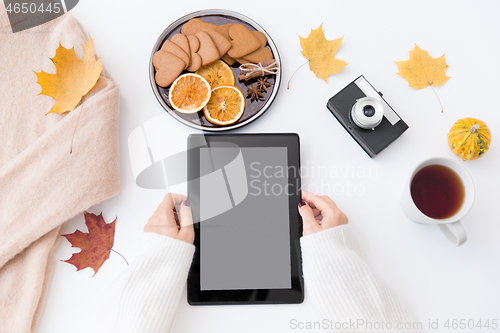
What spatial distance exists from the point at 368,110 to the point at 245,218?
0.37m

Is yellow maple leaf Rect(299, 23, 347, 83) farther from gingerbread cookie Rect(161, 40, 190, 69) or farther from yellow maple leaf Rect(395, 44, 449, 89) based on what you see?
gingerbread cookie Rect(161, 40, 190, 69)

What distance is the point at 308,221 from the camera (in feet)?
2.29

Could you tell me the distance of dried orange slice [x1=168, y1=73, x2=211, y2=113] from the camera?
69cm

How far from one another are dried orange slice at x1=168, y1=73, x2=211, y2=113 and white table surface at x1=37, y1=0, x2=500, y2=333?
65mm

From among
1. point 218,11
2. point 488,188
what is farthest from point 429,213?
point 218,11

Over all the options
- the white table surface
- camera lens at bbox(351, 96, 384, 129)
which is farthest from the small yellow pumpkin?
camera lens at bbox(351, 96, 384, 129)

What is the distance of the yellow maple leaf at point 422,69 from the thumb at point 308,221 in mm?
414

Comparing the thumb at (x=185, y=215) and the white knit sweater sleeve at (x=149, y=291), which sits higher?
the thumb at (x=185, y=215)

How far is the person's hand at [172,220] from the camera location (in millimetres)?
691

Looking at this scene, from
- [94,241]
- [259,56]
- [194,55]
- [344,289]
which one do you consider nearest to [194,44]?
[194,55]

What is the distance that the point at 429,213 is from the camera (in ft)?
2.28

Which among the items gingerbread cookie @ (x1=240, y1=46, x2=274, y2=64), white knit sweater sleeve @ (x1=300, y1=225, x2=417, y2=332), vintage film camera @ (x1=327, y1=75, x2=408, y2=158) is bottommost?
white knit sweater sleeve @ (x1=300, y1=225, x2=417, y2=332)

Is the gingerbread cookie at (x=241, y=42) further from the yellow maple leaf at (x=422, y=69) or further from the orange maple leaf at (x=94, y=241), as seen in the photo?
the orange maple leaf at (x=94, y=241)

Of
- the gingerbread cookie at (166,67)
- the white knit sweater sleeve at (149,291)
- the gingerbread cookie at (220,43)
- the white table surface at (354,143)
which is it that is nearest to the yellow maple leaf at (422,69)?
the white table surface at (354,143)
